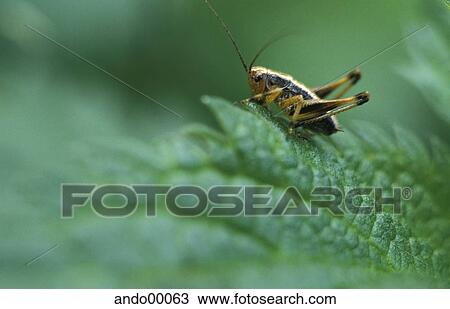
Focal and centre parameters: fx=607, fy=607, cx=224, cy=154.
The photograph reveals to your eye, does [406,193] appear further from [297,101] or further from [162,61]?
[162,61]

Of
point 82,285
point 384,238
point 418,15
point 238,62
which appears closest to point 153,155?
point 82,285

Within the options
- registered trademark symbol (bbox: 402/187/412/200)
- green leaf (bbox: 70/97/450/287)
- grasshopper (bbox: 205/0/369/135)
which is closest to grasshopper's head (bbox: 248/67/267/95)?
grasshopper (bbox: 205/0/369/135)

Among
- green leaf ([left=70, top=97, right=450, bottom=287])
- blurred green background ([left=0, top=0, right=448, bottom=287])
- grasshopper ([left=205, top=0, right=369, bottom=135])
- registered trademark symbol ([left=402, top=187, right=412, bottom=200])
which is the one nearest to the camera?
green leaf ([left=70, top=97, right=450, bottom=287])

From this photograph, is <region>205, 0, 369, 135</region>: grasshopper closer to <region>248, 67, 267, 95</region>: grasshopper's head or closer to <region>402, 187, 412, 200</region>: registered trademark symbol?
<region>248, 67, 267, 95</region>: grasshopper's head

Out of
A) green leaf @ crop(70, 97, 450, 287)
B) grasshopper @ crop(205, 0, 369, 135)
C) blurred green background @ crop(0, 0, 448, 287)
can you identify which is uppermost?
blurred green background @ crop(0, 0, 448, 287)

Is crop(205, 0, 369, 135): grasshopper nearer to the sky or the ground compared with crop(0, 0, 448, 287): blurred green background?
nearer to the ground

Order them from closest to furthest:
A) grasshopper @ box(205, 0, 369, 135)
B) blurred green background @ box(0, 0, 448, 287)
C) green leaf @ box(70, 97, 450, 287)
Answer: green leaf @ box(70, 97, 450, 287), grasshopper @ box(205, 0, 369, 135), blurred green background @ box(0, 0, 448, 287)

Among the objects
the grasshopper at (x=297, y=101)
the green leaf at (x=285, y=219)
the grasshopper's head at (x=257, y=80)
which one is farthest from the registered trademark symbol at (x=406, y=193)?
the grasshopper's head at (x=257, y=80)

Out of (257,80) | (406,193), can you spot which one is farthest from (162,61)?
(406,193)
